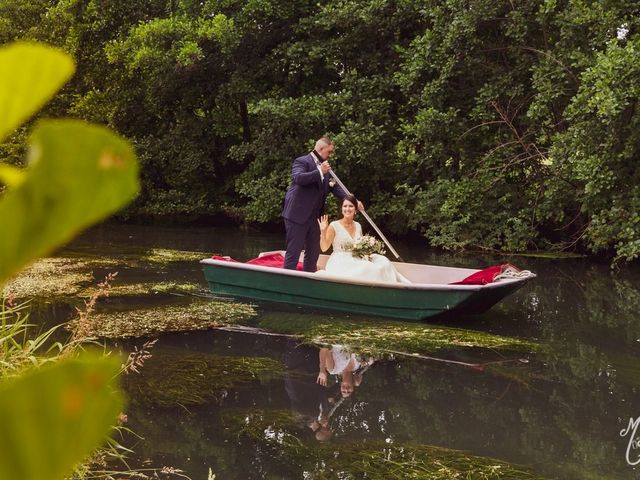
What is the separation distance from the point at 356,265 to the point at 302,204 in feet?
2.97

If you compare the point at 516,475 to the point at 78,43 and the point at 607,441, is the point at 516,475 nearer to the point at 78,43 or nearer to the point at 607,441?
the point at 607,441

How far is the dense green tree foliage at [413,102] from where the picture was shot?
10266 mm

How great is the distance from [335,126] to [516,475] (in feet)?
36.3

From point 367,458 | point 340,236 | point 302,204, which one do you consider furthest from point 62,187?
point 340,236

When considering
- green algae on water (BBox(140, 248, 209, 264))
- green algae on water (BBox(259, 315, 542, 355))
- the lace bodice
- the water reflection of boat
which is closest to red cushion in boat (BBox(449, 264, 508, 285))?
the water reflection of boat

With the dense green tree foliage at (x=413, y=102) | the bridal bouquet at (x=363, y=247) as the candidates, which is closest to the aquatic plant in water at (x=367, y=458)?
the bridal bouquet at (x=363, y=247)

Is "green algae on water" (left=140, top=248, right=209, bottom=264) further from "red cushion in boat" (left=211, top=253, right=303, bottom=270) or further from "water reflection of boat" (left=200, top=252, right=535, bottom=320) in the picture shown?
"water reflection of boat" (left=200, top=252, right=535, bottom=320)

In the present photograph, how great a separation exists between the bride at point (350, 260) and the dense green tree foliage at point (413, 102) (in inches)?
140

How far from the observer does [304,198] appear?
809cm

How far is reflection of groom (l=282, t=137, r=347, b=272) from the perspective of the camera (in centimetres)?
799

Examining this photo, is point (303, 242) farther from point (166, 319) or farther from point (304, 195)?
point (166, 319)

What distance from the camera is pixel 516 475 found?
11.6ft

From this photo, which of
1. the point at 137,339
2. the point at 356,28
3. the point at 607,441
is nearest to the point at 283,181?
the point at 356,28

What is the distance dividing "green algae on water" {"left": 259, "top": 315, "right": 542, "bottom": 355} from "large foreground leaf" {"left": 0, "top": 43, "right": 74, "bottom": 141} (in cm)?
583
